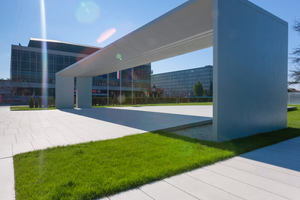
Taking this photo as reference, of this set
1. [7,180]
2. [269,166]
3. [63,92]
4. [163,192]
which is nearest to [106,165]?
[163,192]

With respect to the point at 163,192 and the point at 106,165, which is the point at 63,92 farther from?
the point at 163,192

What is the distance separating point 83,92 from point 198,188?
774 inches

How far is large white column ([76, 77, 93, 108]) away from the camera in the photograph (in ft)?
65.6

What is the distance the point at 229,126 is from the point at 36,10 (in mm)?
11966

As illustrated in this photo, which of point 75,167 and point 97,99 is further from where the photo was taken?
point 97,99

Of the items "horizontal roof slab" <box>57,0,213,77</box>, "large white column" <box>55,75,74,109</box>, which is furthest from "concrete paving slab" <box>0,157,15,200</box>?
"large white column" <box>55,75,74,109</box>

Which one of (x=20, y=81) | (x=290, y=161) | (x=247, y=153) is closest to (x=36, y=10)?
(x=247, y=153)

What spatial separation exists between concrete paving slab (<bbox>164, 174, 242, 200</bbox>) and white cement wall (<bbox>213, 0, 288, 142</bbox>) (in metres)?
2.58

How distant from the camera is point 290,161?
142 inches

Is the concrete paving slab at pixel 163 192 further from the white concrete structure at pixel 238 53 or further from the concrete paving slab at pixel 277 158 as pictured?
the white concrete structure at pixel 238 53

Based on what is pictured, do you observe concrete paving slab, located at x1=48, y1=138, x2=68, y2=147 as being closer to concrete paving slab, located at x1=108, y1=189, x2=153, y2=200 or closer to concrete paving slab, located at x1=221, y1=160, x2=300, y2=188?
concrete paving slab, located at x1=108, y1=189, x2=153, y2=200

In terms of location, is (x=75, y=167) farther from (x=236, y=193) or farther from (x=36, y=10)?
(x=36, y=10)

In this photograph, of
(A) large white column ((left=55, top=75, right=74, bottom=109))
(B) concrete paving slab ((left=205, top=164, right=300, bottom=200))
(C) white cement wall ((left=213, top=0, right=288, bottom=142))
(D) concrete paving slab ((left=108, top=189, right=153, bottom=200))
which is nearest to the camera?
(D) concrete paving slab ((left=108, top=189, right=153, bottom=200))

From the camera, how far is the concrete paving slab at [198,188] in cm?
228
